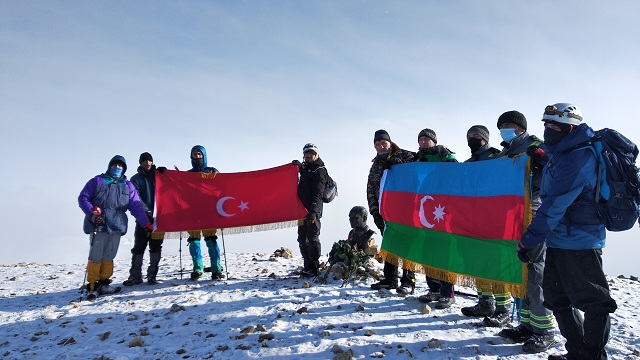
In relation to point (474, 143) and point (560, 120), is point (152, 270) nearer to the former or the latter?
point (474, 143)

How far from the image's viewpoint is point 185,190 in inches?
361

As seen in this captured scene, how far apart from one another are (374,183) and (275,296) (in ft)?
9.19

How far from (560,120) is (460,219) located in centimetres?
219

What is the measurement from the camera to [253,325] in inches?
227

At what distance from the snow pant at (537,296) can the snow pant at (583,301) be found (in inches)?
19.3

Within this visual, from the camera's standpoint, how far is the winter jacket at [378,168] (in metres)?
7.38

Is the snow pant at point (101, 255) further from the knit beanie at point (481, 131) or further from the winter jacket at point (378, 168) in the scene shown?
the knit beanie at point (481, 131)

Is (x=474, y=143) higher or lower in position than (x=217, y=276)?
higher

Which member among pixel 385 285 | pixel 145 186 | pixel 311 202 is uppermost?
pixel 145 186

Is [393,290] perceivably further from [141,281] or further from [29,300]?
[29,300]

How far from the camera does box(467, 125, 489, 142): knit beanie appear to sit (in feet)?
20.0

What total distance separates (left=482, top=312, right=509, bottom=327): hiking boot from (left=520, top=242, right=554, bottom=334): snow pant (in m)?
0.54

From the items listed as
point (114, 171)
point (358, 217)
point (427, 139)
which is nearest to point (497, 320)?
point (427, 139)

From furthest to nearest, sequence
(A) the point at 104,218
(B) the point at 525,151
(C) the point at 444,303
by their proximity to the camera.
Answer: (A) the point at 104,218 < (C) the point at 444,303 < (B) the point at 525,151
